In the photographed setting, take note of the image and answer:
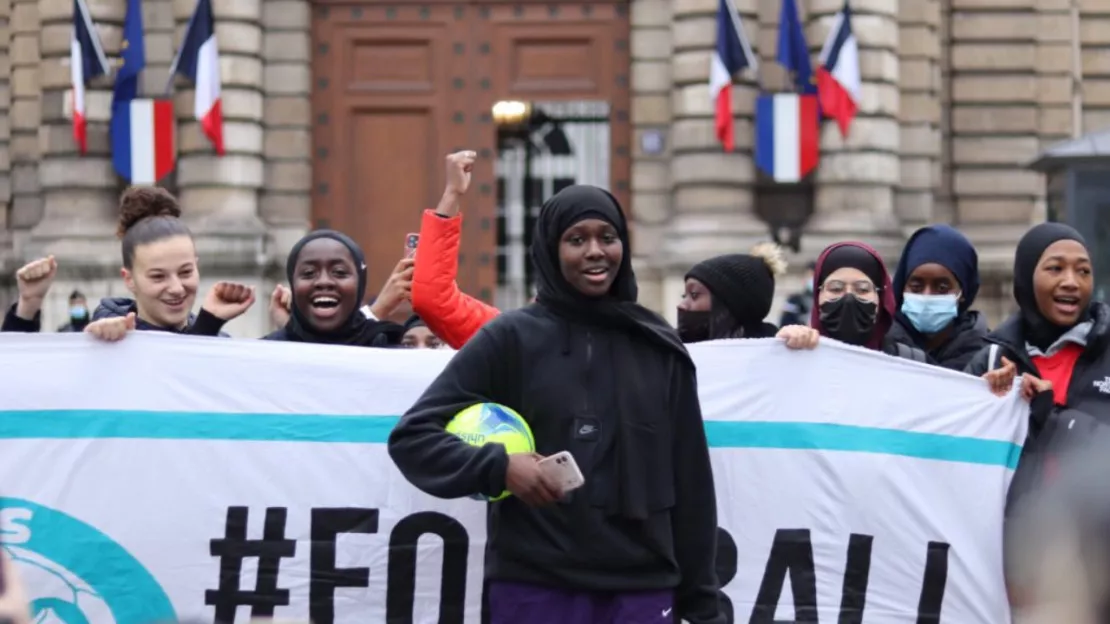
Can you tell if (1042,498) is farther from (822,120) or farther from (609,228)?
(822,120)

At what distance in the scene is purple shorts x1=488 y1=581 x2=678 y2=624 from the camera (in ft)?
14.2

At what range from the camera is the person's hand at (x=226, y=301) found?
5836 millimetres

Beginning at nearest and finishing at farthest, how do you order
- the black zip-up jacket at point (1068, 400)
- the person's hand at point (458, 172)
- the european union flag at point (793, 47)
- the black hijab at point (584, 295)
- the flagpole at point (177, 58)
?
1. the black hijab at point (584, 295)
2. the black zip-up jacket at point (1068, 400)
3. the person's hand at point (458, 172)
4. the flagpole at point (177, 58)
5. the european union flag at point (793, 47)

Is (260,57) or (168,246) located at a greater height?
(260,57)

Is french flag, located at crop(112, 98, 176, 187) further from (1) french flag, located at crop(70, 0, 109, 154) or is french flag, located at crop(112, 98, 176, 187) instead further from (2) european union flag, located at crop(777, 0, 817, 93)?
(2) european union flag, located at crop(777, 0, 817, 93)

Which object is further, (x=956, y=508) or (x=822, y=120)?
(x=822, y=120)

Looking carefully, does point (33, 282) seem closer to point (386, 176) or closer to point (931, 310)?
point (931, 310)

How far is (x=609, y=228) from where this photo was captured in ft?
14.5

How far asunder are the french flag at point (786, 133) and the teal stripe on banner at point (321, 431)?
10966 millimetres

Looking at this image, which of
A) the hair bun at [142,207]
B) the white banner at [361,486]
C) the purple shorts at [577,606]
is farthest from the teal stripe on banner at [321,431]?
the purple shorts at [577,606]

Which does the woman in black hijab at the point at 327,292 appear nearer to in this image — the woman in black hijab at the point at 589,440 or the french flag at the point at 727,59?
the woman in black hijab at the point at 589,440

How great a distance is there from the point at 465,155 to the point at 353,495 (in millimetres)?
1169

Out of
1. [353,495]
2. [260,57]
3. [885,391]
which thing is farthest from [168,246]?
[260,57]

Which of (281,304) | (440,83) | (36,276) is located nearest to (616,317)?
(36,276)
